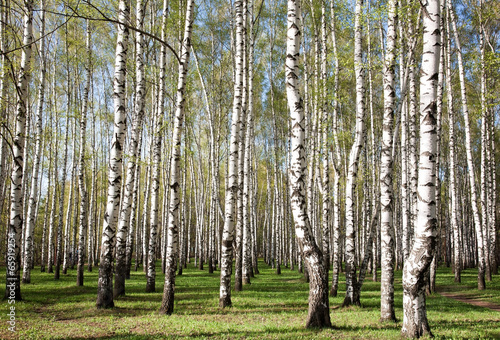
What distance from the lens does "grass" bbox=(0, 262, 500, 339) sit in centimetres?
556

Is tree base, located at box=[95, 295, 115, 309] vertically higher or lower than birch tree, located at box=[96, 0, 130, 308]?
lower

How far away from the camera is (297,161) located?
228 inches

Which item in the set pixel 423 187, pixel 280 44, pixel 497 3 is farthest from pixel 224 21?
pixel 423 187

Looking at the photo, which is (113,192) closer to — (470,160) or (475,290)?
(470,160)

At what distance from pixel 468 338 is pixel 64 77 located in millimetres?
21604

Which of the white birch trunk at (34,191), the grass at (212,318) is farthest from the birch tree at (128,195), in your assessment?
the white birch trunk at (34,191)

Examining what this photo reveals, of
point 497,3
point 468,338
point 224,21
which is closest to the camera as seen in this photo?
point 468,338

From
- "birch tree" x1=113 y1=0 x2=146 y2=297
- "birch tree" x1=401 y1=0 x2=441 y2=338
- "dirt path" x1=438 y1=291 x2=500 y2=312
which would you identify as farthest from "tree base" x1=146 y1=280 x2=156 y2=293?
"dirt path" x1=438 y1=291 x2=500 y2=312

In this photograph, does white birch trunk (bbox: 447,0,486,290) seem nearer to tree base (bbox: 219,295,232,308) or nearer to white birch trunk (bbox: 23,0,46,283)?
tree base (bbox: 219,295,232,308)

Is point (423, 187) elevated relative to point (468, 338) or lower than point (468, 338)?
elevated

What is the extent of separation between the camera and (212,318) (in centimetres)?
707

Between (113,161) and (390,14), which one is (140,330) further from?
(390,14)

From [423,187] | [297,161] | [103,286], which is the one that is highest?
[297,161]

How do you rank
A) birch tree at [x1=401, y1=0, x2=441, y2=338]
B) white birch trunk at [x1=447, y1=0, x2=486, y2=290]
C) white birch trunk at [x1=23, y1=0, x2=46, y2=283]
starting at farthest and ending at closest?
white birch trunk at [x1=447, y1=0, x2=486, y2=290], white birch trunk at [x1=23, y1=0, x2=46, y2=283], birch tree at [x1=401, y1=0, x2=441, y2=338]
